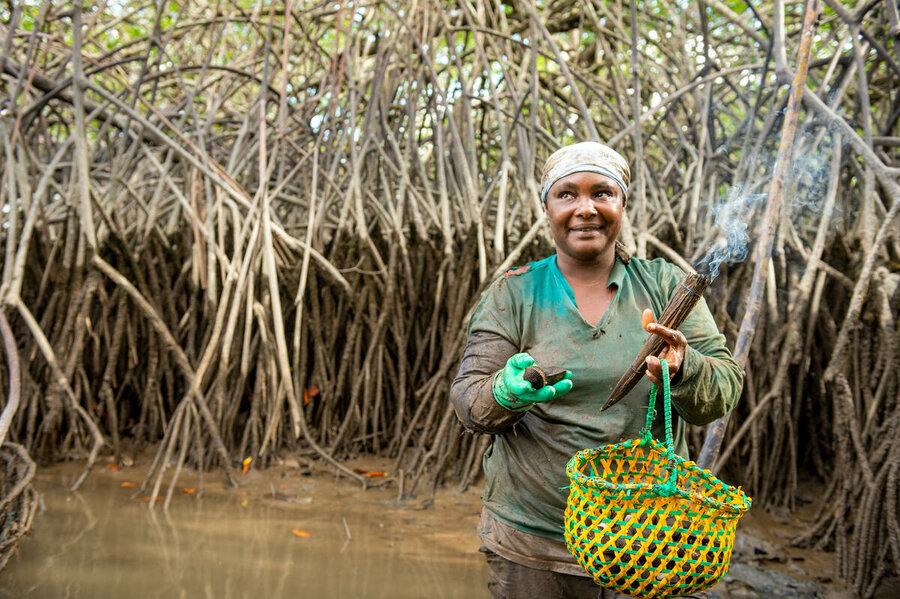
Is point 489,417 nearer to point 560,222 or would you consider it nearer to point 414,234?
point 560,222

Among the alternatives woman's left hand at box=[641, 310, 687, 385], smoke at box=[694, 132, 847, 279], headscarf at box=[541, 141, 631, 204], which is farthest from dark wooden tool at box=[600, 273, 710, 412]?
smoke at box=[694, 132, 847, 279]

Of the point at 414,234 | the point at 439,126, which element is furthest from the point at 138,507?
the point at 439,126

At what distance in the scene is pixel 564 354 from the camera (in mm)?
1372

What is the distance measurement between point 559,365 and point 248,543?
1910mm

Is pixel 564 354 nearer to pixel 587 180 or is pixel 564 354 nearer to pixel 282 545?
pixel 587 180

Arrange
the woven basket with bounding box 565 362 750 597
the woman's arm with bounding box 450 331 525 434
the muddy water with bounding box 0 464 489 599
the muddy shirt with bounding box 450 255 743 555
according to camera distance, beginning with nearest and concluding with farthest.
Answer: the woven basket with bounding box 565 362 750 597
the woman's arm with bounding box 450 331 525 434
the muddy shirt with bounding box 450 255 743 555
the muddy water with bounding box 0 464 489 599

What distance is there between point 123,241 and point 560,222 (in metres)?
2.81

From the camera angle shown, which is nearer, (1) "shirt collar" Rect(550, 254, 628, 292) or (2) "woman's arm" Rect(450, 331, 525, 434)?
(2) "woman's arm" Rect(450, 331, 525, 434)

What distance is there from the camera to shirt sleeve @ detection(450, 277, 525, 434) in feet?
4.14

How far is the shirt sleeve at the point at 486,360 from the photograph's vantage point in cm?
126

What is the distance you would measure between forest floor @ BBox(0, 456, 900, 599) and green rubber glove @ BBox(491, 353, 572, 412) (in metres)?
1.55

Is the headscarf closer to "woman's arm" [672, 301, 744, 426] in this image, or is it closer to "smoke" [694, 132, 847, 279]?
"woman's arm" [672, 301, 744, 426]

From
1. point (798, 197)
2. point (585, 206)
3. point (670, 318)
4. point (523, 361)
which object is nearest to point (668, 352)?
point (670, 318)

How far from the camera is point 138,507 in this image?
3.16 metres
